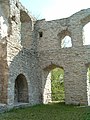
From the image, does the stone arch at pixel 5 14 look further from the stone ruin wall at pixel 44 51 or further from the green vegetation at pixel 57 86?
the green vegetation at pixel 57 86

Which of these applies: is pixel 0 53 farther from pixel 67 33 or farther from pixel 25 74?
pixel 67 33

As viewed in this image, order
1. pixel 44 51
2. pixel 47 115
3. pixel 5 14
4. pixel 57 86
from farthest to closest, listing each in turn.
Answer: pixel 57 86 → pixel 44 51 → pixel 5 14 → pixel 47 115

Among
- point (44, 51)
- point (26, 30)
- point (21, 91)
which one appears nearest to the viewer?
point (21, 91)

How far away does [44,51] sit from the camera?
1351 centimetres

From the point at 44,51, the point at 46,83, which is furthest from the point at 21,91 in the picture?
the point at 44,51

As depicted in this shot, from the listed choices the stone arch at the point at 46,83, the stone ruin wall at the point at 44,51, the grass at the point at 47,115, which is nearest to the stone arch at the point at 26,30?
the stone ruin wall at the point at 44,51

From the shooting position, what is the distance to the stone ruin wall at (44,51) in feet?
39.5

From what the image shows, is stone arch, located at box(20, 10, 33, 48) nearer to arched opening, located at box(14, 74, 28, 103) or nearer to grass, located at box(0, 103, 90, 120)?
arched opening, located at box(14, 74, 28, 103)

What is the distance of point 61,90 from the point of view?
19047mm

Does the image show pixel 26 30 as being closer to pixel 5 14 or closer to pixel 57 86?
pixel 5 14

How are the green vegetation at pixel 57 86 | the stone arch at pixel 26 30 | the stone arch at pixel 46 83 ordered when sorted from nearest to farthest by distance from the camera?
1. the stone arch at pixel 46 83
2. the stone arch at pixel 26 30
3. the green vegetation at pixel 57 86

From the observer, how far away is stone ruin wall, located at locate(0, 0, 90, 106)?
39.5 feet

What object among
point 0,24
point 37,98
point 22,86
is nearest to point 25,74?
point 22,86

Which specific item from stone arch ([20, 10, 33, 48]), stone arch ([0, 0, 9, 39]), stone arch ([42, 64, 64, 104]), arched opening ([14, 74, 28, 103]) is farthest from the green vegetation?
stone arch ([0, 0, 9, 39])
